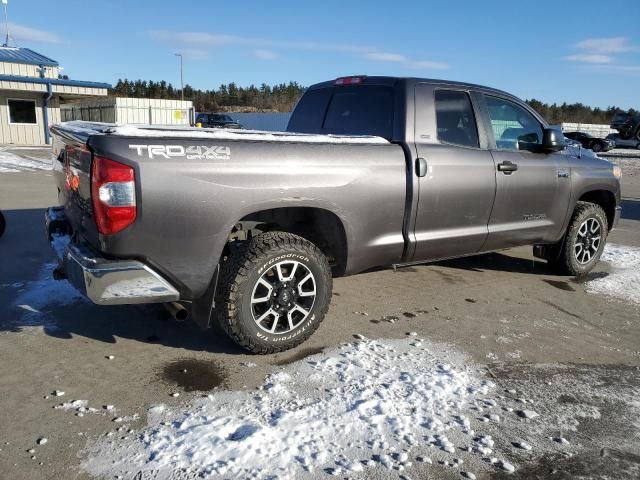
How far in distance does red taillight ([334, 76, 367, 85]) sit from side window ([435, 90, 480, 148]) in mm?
724

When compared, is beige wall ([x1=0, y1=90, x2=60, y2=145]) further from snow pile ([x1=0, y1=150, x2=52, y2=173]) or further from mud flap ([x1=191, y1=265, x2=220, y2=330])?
mud flap ([x1=191, y1=265, x2=220, y2=330])

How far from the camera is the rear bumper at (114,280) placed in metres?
2.96

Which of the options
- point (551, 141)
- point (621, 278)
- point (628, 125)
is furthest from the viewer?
point (628, 125)

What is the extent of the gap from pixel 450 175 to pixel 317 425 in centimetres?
241

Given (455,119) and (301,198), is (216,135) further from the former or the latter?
(455,119)

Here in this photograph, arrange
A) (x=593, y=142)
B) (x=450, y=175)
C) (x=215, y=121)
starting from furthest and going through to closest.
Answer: (x=215, y=121)
(x=593, y=142)
(x=450, y=175)

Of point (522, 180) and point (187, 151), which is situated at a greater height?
point (187, 151)

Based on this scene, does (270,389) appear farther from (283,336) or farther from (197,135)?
(197,135)

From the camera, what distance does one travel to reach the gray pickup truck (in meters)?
3.00

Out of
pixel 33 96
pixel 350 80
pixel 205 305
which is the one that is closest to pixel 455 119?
pixel 350 80

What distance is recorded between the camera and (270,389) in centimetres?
317

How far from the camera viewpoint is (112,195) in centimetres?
291

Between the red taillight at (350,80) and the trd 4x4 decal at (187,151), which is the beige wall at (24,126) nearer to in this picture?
the red taillight at (350,80)

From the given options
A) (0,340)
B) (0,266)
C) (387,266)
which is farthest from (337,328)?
(0,266)
